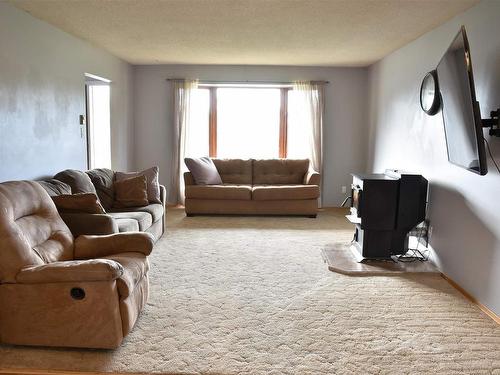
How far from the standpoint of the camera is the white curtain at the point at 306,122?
686cm

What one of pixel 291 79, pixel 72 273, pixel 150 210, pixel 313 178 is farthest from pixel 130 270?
pixel 291 79

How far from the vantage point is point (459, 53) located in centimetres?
279

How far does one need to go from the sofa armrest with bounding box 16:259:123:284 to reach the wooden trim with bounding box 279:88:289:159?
16.7 ft

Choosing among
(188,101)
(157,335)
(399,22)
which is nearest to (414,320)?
(157,335)

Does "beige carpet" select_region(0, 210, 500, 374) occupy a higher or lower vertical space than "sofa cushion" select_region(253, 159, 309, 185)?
lower

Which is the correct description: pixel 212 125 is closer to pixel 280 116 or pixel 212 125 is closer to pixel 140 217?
pixel 280 116

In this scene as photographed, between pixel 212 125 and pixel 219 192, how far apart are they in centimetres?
145

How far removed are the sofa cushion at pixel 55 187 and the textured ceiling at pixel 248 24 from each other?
4.91ft

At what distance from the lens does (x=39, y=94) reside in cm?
400

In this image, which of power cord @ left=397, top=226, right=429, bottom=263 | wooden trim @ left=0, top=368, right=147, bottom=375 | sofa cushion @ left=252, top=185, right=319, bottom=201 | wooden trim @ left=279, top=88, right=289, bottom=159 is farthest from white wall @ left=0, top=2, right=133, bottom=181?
power cord @ left=397, top=226, right=429, bottom=263

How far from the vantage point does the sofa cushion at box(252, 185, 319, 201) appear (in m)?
6.13

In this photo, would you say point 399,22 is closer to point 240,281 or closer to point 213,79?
→ point 240,281

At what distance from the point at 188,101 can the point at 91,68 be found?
193cm

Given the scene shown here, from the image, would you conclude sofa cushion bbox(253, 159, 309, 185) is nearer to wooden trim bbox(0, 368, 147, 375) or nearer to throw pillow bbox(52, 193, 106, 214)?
throw pillow bbox(52, 193, 106, 214)
